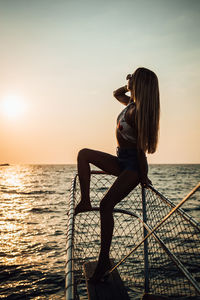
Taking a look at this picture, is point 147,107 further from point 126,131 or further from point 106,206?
point 106,206

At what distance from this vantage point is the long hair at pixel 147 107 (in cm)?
233

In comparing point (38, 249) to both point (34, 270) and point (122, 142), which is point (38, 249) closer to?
point (34, 270)

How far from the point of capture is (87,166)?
2.56 m

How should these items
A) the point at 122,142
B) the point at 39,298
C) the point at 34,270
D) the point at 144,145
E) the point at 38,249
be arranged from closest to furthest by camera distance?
the point at 144,145 → the point at 122,142 → the point at 39,298 → the point at 34,270 → the point at 38,249

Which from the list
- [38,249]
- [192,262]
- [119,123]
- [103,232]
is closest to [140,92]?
[119,123]

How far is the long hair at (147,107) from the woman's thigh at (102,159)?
436mm

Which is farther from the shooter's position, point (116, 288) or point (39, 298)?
point (39, 298)

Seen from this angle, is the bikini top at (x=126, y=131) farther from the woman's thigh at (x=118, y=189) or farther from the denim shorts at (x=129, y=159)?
the woman's thigh at (x=118, y=189)

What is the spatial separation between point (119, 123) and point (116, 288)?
188 cm

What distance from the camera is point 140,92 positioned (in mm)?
2430

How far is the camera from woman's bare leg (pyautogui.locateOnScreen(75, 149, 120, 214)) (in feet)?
8.02

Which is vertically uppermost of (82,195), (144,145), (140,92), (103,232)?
(140,92)

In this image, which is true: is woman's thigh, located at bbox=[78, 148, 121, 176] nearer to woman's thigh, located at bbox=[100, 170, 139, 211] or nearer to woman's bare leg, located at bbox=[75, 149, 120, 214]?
woman's bare leg, located at bbox=[75, 149, 120, 214]

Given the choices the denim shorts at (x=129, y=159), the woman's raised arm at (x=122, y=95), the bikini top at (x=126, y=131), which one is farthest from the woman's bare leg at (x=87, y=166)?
the woman's raised arm at (x=122, y=95)
